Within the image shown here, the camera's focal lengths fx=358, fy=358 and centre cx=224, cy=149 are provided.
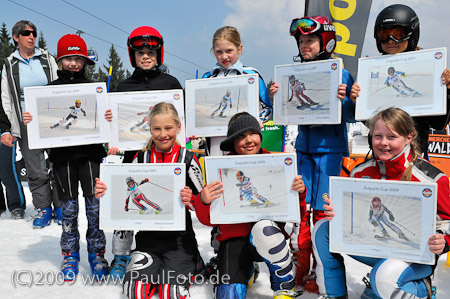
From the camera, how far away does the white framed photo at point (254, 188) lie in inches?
95.3

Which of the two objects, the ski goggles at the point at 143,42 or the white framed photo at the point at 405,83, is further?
the ski goggles at the point at 143,42

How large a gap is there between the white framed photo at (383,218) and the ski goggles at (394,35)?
1251 mm

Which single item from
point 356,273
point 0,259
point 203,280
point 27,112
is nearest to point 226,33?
point 27,112

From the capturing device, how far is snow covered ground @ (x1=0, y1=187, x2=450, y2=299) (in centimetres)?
282

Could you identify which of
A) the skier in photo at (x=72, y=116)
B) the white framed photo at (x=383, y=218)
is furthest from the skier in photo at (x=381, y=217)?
the skier in photo at (x=72, y=116)

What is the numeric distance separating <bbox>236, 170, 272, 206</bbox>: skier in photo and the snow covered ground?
822mm

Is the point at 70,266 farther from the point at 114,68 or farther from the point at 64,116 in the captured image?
the point at 114,68

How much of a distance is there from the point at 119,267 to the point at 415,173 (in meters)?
2.47

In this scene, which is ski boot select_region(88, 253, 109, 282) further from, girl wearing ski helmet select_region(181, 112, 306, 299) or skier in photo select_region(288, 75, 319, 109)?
skier in photo select_region(288, 75, 319, 109)

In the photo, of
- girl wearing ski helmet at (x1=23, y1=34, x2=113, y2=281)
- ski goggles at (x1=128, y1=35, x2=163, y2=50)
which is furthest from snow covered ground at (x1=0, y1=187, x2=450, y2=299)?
ski goggles at (x1=128, y1=35, x2=163, y2=50)

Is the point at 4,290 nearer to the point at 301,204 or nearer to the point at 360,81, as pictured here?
the point at 301,204

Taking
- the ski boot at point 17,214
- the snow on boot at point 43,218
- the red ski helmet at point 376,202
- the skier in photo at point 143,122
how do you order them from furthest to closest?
the ski boot at point 17,214 → the snow on boot at point 43,218 → the skier in photo at point 143,122 → the red ski helmet at point 376,202

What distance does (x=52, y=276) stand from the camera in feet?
10.3

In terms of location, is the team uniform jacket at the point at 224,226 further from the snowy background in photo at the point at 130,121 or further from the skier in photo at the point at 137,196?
the snowy background in photo at the point at 130,121
